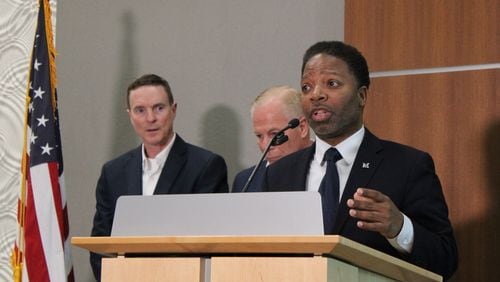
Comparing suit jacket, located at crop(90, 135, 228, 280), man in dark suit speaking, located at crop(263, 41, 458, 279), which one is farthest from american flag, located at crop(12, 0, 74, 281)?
man in dark suit speaking, located at crop(263, 41, 458, 279)

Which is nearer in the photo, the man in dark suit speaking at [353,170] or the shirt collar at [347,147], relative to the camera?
the man in dark suit speaking at [353,170]

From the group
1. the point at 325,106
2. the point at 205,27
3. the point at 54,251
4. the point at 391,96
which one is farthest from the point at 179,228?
the point at 205,27

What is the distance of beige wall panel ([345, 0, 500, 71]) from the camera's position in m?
Answer: 3.74

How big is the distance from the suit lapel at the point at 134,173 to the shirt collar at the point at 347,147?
1.29 m

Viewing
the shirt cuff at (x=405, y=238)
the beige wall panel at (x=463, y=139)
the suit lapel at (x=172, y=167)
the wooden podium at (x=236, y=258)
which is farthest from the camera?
the suit lapel at (x=172, y=167)

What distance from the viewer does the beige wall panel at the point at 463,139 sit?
11.9 feet

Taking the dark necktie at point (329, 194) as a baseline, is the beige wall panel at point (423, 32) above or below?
above

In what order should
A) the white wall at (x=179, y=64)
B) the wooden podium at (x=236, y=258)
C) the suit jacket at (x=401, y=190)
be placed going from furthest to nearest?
the white wall at (x=179, y=64) < the suit jacket at (x=401, y=190) < the wooden podium at (x=236, y=258)

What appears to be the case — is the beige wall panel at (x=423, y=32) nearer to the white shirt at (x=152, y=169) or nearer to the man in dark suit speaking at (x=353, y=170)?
the man in dark suit speaking at (x=353, y=170)

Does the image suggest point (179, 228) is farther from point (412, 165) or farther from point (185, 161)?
point (185, 161)

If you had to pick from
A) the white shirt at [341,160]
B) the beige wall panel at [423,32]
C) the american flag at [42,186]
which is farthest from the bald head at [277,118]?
the american flag at [42,186]

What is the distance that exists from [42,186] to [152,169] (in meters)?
0.54

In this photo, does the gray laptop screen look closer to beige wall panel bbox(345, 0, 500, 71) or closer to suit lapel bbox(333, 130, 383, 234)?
suit lapel bbox(333, 130, 383, 234)

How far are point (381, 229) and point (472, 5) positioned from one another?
191cm
